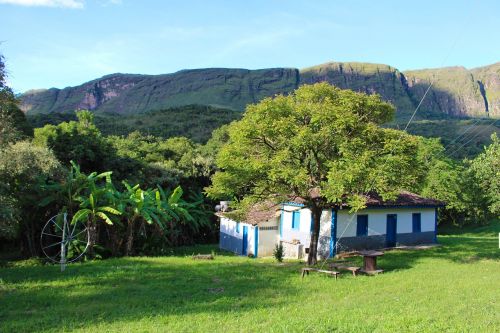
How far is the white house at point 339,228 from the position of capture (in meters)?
21.9

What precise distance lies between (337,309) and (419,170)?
29.8ft

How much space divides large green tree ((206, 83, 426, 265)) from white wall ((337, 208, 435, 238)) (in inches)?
163

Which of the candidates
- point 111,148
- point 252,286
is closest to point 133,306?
point 252,286

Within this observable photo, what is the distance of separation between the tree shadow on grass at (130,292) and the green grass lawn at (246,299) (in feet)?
0.09

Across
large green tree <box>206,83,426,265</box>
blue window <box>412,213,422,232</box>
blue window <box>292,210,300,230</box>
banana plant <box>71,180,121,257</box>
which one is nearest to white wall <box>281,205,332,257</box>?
blue window <box>292,210,300,230</box>

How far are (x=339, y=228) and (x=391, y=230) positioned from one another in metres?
4.09

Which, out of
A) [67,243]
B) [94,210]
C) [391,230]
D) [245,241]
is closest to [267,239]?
[245,241]

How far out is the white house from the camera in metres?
21.9

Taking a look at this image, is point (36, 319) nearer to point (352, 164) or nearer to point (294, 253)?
point (352, 164)

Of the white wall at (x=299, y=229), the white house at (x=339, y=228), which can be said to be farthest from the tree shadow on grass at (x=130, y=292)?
the white wall at (x=299, y=229)

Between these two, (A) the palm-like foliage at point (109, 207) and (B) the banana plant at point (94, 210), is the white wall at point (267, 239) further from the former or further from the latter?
(B) the banana plant at point (94, 210)

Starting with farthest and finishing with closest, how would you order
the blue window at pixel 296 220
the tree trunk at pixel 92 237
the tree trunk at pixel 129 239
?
1. the blue window at pixel 296 220
2. the tree trunk at pixel 129 239
3. the tree trunk at pixel 92 237

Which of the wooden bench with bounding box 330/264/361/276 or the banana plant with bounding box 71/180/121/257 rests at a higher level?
the banana plant with bounding box 71/180/121/257

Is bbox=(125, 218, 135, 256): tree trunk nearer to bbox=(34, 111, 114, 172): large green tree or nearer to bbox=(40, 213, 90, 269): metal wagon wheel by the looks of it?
bbox=(40, 213, 90, 269): metal wagon wheel
